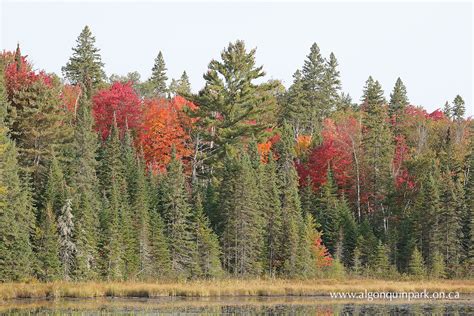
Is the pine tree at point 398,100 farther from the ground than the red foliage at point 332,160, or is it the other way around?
the pine tree at point 398,100

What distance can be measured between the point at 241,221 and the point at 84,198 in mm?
13189

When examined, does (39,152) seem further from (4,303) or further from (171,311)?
(171,311)

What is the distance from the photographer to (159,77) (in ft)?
427

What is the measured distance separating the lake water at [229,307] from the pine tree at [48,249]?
7403mm

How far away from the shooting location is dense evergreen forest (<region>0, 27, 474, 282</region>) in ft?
191

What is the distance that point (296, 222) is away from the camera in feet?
229

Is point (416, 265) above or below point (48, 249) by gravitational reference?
below

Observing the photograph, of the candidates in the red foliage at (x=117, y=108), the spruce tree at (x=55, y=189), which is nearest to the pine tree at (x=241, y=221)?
the spruce tree at (x=55, y=189)

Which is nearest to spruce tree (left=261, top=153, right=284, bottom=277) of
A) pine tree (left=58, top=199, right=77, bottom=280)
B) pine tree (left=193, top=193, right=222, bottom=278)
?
pine tree (left=193, top=193, right=222, bottom=278)

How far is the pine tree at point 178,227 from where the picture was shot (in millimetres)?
63031

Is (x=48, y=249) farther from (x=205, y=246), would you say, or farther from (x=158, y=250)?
(x=205, y=246)

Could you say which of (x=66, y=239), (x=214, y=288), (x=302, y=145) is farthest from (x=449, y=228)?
(x=66, y=239)

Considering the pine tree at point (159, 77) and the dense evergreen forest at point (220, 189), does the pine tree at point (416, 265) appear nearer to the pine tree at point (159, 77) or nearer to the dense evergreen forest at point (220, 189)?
the dense evergreen forest at point (220, 189)

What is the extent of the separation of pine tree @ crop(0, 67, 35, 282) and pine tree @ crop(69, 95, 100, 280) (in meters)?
3.31
